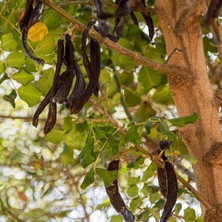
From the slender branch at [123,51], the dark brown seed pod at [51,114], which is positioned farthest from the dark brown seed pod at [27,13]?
the dark brown seed pod at [51,114]

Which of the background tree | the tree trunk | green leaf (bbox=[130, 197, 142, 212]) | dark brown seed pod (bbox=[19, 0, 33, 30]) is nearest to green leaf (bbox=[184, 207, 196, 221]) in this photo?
the background tree

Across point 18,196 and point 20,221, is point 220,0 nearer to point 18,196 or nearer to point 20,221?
point 20,221

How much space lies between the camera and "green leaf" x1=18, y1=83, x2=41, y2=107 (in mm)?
1085

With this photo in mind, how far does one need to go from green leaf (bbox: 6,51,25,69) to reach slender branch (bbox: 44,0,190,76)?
0.57 feet

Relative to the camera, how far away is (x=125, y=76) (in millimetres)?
1521

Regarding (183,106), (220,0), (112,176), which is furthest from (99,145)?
(220,0)

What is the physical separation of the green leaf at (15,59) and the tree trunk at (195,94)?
277mm

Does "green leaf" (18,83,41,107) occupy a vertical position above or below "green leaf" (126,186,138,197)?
above

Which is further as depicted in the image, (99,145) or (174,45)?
(174,45)

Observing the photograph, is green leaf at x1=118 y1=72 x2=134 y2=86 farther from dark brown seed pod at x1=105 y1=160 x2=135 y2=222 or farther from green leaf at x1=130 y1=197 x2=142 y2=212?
dark brown seed pod at x1=105 y1=160 x2=135 y2=222

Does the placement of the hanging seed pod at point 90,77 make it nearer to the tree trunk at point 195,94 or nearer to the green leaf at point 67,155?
the tree trunk at point 195,94

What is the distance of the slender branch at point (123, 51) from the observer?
912mm

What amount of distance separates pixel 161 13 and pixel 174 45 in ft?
0.25

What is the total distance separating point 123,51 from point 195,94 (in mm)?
187
